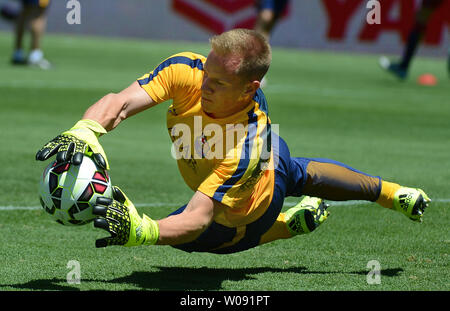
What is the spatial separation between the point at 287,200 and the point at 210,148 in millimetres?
2771

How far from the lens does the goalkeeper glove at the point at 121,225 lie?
430cm

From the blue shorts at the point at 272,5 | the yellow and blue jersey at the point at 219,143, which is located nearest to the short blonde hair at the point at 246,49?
the yellow and blue jersey at the point at 219,143

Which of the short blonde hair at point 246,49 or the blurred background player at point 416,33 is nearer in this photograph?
the short blonde hair at point 246,49

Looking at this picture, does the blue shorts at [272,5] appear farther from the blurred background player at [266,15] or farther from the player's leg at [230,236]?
the player's leg at [230,236]

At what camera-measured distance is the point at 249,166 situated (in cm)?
464

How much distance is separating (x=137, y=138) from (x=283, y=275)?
584cm

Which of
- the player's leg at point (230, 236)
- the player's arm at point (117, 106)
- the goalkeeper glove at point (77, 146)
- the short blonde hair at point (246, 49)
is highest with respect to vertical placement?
the short blonde hair at point (246, 49)

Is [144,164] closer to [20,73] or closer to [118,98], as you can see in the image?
[118,98]

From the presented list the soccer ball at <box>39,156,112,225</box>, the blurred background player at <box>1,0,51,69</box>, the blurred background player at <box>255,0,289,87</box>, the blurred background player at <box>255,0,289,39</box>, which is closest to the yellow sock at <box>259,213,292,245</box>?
the soccer ball at <box>39,156,112,225</box>

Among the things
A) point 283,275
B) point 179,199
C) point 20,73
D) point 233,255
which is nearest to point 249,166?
point 283,275

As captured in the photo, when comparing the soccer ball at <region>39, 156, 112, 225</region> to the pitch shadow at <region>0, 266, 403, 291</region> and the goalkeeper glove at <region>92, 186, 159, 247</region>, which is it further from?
the pitch shadow at <region>0, 266, 403, 291</region>

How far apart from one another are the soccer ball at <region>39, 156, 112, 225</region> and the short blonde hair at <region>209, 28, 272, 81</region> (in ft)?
3.07

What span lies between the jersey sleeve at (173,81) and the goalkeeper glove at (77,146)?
41cm

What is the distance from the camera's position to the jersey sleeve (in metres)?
4.83
